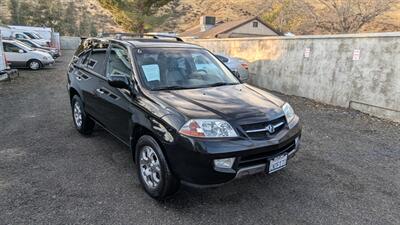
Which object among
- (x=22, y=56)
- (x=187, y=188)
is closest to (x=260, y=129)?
(x=187, y=188)

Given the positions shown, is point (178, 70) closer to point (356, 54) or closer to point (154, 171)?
point (154, 171)

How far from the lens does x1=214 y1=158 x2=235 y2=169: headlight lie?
3094mm

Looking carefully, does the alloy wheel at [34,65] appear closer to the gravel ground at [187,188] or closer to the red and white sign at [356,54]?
the gravel ground at [187,188]

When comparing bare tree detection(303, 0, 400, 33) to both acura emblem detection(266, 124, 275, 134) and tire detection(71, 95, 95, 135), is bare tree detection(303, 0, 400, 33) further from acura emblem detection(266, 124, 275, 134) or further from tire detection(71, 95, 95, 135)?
acura emblem detection(266, 124, 275, 134)

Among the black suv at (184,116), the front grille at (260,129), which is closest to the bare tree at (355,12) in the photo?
the black suv at (184,116)

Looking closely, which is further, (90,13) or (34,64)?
(90,13)

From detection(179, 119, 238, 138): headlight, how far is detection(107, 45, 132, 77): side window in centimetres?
137

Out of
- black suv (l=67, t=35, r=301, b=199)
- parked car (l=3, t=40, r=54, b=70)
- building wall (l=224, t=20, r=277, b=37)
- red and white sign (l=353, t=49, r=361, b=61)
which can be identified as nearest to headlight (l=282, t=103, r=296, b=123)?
black suv (l=67, t=35, r=301, b=199)

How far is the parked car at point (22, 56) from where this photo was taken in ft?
54.2

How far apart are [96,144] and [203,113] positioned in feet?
9.16

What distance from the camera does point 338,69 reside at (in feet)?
29.3

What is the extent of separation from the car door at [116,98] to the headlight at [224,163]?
1.38 meters

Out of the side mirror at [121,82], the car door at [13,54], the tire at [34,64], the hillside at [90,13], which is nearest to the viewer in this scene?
the side mirror at [121,82]

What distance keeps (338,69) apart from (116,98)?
6.88 metres
